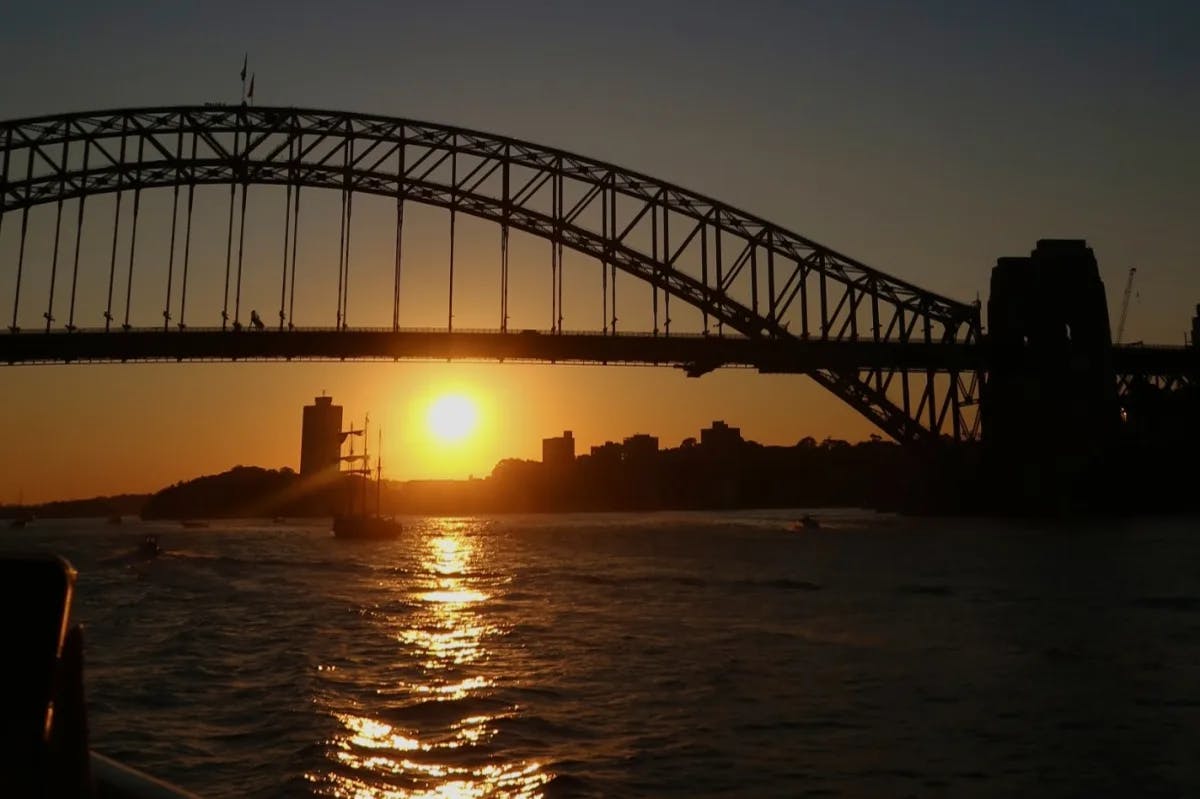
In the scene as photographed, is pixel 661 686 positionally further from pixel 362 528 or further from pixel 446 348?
pixel 362 528

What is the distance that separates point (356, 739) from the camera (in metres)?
11.6

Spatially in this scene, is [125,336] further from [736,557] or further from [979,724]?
[979,724]

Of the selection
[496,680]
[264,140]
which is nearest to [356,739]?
[496,680]

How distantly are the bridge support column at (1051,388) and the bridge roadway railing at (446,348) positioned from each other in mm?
8996

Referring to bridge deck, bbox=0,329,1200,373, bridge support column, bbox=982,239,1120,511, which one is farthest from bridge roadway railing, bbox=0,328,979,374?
bridge support column, bbox=982,239,1120,511

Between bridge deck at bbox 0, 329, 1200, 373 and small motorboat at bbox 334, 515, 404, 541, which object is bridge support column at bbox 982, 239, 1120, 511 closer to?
bridge deck at bbox 0, 329, 1200, 373

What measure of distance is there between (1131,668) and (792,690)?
241 inches

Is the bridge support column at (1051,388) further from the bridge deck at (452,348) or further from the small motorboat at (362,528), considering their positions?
the small motorboat at (362,528)

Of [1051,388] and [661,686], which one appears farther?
[1051,388]

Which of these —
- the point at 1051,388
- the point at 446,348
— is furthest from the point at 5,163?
the point at 1051,388

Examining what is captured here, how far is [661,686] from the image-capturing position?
14.6m

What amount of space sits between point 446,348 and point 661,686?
155 feet

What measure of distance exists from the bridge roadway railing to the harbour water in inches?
1056

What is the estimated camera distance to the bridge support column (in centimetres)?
6794
